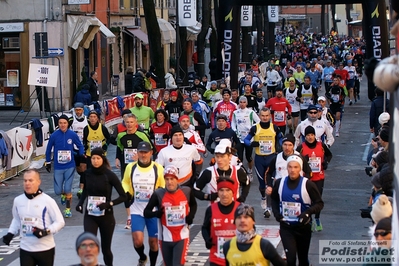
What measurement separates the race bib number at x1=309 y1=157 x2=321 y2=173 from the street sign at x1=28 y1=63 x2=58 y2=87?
38.9ft

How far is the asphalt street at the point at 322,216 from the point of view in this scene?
12258 mm

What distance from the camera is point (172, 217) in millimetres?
9953

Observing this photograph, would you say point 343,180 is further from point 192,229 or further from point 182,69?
point 182,69

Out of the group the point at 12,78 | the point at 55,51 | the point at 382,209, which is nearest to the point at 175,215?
the point at 382,209

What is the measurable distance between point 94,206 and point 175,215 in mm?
1307

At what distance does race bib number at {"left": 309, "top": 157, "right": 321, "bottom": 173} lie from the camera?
44.5 ft

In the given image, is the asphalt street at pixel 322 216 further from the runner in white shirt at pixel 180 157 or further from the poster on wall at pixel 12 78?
the poster on wall at pixel 12 78

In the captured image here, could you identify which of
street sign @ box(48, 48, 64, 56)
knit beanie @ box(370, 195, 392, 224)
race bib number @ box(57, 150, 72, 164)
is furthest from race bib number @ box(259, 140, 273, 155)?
street sign @ box(48, 48, 64, 56)

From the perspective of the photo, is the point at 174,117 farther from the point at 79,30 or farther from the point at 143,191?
the point at 79,30

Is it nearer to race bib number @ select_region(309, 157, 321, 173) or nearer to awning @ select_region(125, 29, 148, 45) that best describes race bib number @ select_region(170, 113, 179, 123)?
race bib number @ select_region(309, 157, 321, 173)

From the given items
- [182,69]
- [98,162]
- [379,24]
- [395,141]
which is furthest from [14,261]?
[182,69]

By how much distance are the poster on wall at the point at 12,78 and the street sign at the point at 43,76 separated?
418 inches

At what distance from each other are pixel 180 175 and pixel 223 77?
16.0 metres

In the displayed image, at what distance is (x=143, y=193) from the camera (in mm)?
11039
